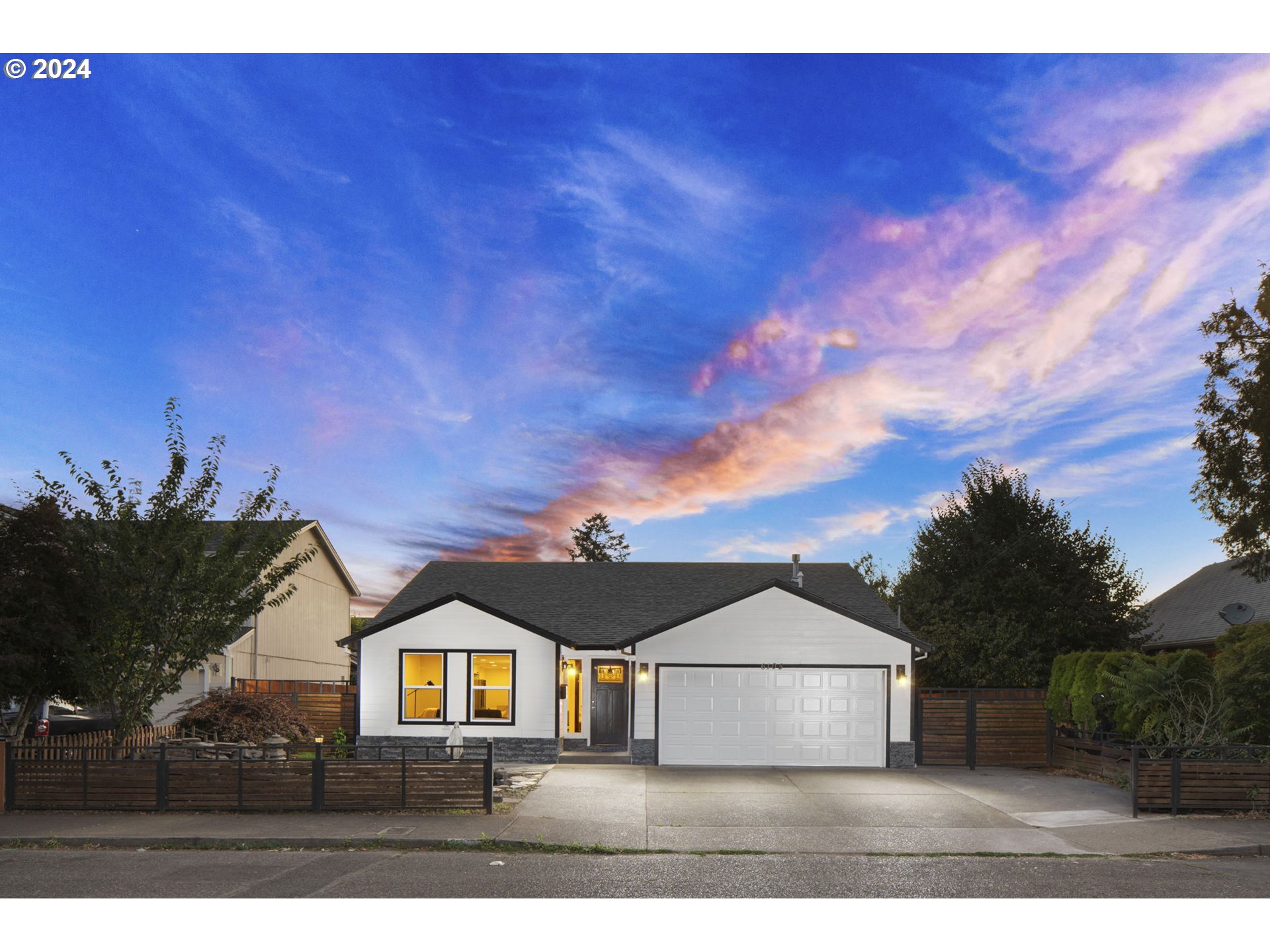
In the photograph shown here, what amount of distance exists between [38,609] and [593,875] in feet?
32.9

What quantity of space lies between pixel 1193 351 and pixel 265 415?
83.5 ft

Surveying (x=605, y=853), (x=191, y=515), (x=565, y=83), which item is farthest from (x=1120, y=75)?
(x=191, y=515)

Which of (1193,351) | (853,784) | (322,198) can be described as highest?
(322,198)

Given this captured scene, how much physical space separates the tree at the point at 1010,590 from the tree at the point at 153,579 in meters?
23.1

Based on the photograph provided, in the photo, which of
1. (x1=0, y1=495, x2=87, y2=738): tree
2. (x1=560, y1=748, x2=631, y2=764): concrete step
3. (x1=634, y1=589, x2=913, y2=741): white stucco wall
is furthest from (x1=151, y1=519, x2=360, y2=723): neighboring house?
(x1=0, y1=495, x2=87, y2=738): tree

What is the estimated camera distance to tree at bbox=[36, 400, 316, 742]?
A: 15.9 metres

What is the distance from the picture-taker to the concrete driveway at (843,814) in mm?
12523

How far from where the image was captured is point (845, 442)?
30.7 metres

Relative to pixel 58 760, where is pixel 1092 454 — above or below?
above

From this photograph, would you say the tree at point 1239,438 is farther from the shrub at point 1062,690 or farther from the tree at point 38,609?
the tree at point 38,609

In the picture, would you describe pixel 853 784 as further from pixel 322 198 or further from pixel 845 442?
pixel 322 198

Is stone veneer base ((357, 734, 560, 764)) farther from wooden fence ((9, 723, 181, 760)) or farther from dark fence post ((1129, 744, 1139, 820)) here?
dark fence post ((1129, 744, 1139, 820))

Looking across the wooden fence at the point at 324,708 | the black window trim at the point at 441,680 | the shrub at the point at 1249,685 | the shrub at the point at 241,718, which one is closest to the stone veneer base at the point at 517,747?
the black window trim at the point at 441,680

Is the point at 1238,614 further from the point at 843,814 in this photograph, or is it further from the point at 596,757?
the point at 843,814
